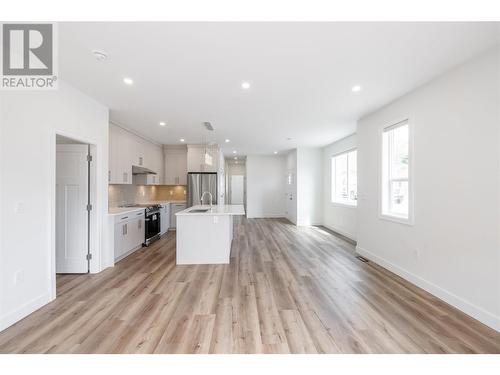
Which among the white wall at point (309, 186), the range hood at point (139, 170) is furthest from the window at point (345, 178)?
the range hood at point (139, 170)

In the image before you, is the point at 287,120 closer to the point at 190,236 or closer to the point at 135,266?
the point at 190,236

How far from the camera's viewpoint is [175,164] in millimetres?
7152

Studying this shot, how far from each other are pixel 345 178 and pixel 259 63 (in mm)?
5001

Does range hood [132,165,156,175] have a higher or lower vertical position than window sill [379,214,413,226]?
higher

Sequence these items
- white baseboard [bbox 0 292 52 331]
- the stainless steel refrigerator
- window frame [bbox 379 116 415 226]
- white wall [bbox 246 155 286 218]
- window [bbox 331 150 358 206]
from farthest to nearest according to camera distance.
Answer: white wall [bbox 246 155 286 218] → the stainless steel refrigerator → window [bbox 331 150 358 206] → window frame [bbox 379 116 415 226] → white baseboard [bbox 0 292 52 331]

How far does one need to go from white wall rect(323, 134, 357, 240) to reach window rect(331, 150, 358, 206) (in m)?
0.16

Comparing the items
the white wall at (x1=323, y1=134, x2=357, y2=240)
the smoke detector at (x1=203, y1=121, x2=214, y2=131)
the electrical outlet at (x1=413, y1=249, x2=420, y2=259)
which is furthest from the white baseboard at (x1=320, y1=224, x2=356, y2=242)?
the smoke detector at (x1=203, y1=121, x2=214, y2=131)

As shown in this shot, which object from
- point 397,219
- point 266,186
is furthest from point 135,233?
point 266,186

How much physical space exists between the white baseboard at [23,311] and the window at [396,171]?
191 inches

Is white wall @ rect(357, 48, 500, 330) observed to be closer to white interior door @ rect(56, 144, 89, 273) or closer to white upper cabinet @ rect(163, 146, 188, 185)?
white interior door @ rect(56, 144, 89, 273)

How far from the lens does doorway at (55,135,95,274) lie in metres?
3.46

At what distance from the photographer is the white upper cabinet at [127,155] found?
4.48 m

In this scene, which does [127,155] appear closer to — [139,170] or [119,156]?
[119,156]

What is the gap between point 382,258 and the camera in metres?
3.79
